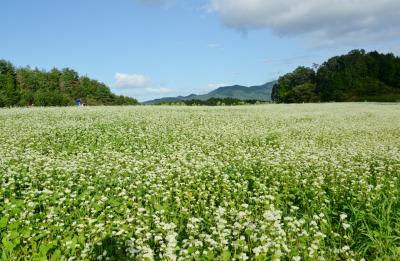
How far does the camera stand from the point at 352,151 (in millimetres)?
13586

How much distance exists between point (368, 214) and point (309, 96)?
115261mm

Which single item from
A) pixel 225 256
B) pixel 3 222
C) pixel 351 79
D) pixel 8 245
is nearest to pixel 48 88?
pixel 351 79

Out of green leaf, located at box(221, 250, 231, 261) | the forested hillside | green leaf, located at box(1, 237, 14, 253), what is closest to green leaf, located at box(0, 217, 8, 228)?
green leaf, located at box(1, 237, 14, 253)

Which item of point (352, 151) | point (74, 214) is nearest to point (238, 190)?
point (74, 214)

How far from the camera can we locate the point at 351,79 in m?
111

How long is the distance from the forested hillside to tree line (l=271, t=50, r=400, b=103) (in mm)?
64050

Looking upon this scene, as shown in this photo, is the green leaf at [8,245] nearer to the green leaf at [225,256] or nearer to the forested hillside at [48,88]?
the green leaf at [225,256]

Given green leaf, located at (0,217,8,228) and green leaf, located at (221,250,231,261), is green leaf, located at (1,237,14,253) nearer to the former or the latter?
green leaf, located at (0,217,8,228)

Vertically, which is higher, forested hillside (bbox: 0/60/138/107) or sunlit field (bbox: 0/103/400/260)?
forested hillside (bbox: 0/60/138/107)

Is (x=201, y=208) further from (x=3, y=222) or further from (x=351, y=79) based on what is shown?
(x=351, y=79)

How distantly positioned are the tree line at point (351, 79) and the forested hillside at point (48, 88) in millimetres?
64050

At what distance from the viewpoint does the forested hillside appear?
7625cm

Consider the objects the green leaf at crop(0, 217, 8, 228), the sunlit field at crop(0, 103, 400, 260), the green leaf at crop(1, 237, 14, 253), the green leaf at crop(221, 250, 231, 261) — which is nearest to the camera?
the green leaf at crop(221, 250, 231, 261)

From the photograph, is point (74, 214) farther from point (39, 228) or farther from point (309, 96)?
point (309, 96)
